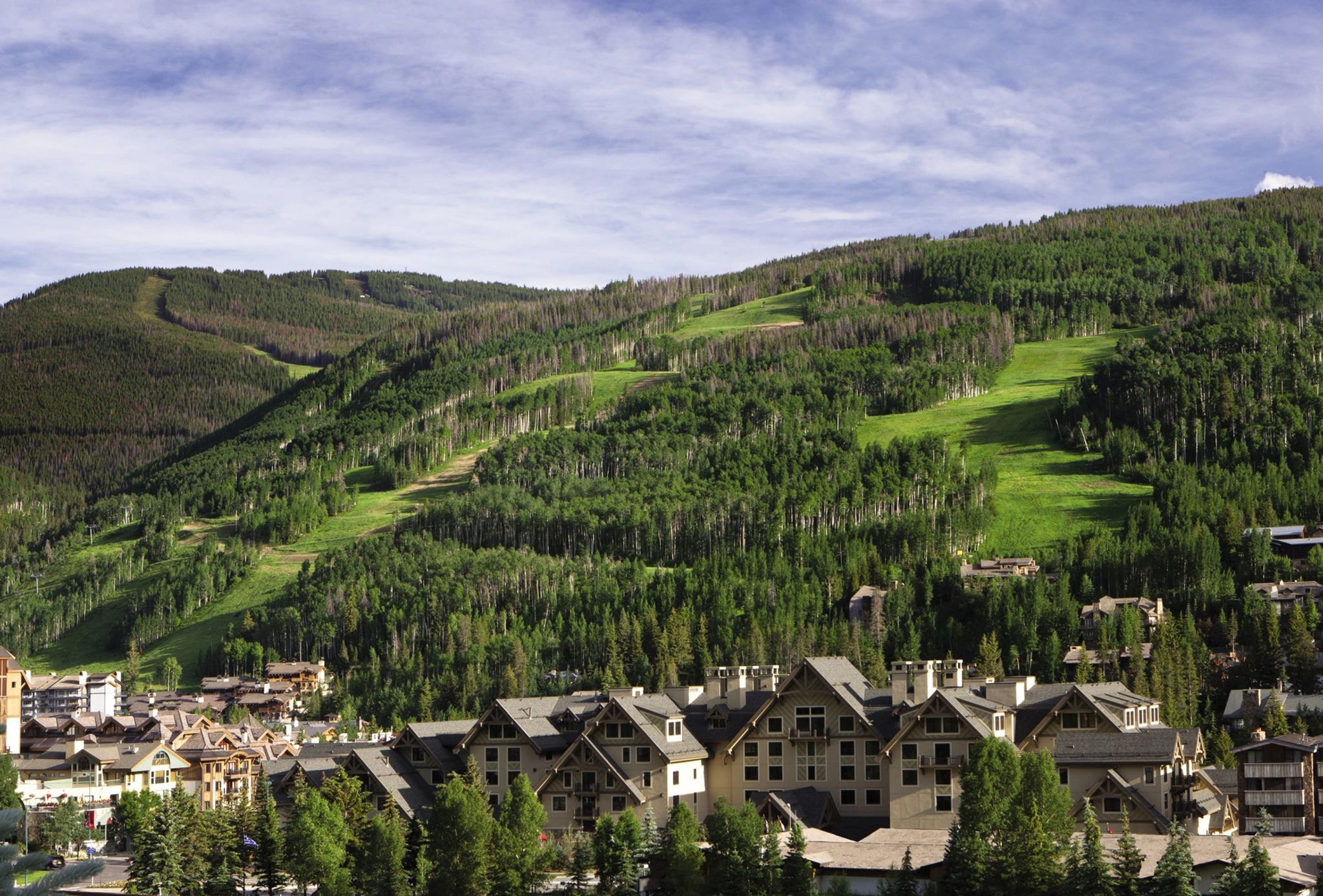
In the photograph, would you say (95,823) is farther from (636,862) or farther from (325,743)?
(636,862)

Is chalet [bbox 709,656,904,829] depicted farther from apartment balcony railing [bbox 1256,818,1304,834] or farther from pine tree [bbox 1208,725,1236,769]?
pine tree [bbox 1208,725,1236,769]

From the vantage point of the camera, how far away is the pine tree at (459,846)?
76.2 m

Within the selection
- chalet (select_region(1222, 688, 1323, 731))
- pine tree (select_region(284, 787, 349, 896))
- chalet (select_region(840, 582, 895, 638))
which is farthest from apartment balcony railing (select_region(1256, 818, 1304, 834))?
chalet (select_region(840, 582, 895, 638))

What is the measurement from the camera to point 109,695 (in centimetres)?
19512

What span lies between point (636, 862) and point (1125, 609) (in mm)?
85898

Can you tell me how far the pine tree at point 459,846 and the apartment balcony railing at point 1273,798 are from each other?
134 feet

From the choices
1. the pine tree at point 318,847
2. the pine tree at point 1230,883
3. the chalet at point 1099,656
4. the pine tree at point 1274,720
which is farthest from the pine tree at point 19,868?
the chalet at point 1099,656

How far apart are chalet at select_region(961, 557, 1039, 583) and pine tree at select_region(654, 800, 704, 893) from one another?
11011 centimetres

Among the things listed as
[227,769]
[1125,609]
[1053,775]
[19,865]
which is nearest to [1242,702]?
[1125,609]

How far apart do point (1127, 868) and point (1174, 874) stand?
2298 mm

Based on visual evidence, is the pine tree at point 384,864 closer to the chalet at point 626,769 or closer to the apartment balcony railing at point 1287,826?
the chalet at point 626,769

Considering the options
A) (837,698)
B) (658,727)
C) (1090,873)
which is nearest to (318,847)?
(658,727)

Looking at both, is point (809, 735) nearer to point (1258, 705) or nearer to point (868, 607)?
point (1258, 705)

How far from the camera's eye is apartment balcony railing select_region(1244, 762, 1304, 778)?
91.1 meters
